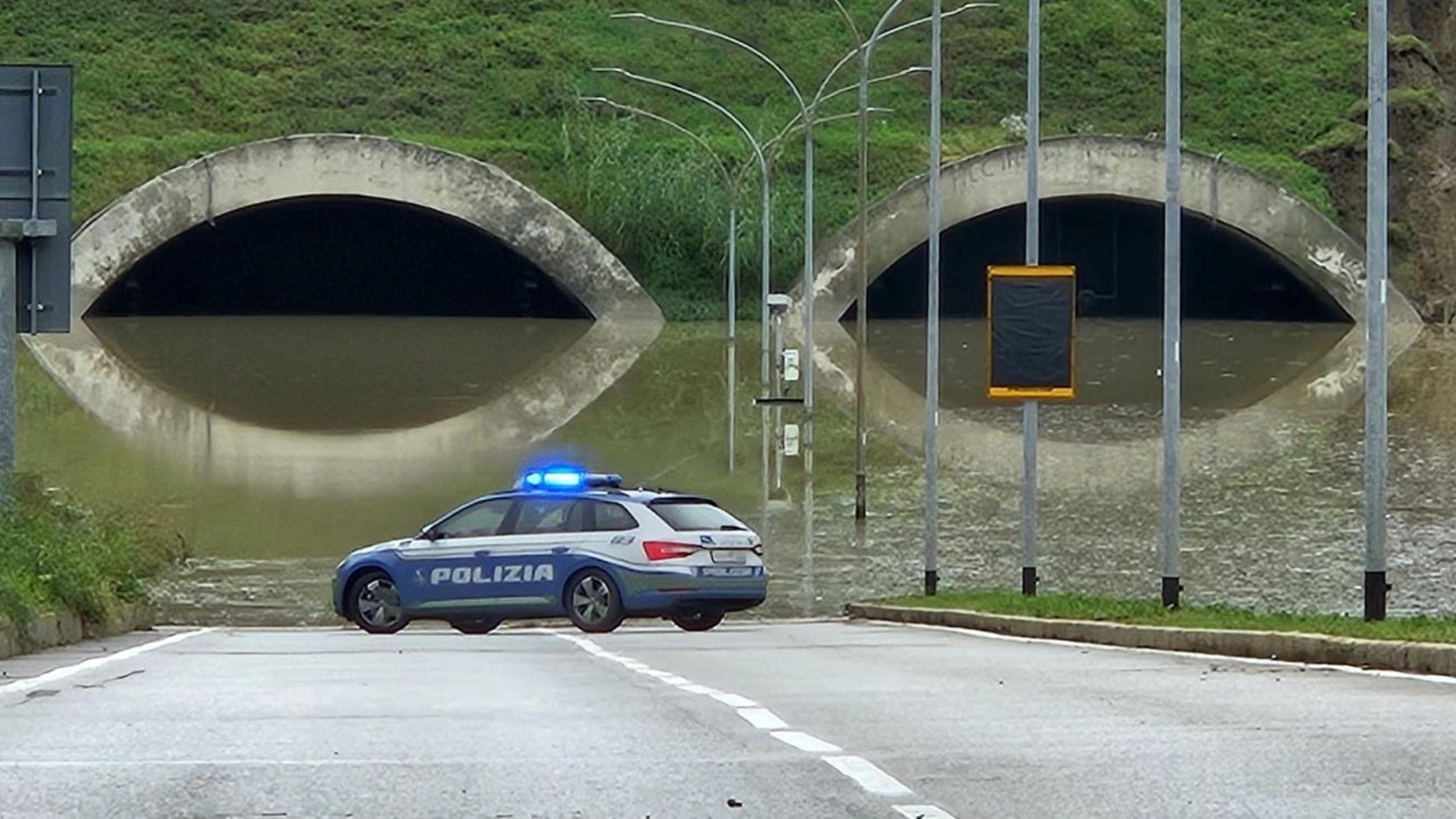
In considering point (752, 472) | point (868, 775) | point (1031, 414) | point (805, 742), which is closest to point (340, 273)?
point (752, 472)

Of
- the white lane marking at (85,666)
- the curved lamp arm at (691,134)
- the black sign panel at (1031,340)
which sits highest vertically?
the curved lamp arm at (691,134)

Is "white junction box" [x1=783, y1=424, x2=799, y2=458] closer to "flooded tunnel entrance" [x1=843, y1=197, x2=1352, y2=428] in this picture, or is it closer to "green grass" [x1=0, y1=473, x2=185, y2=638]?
"green grass" [x1=0, y1=473, x2=185, y2=638]

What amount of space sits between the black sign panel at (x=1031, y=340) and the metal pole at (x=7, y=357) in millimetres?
9586

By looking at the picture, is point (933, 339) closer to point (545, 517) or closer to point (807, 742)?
point (545, 517)

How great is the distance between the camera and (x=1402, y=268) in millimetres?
89312

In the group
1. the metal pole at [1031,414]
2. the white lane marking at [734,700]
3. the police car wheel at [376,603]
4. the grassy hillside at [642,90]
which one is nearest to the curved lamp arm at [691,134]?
the grassy hillside at [642,90]

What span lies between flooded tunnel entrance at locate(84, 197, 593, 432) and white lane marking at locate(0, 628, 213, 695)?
133ft

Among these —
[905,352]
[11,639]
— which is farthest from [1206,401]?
[11,639]

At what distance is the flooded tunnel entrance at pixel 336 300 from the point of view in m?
68.6

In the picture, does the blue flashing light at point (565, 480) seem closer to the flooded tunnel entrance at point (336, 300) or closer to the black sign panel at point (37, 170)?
the black sign panel at point (37, 170)

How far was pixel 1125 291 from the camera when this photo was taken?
92.8 metres

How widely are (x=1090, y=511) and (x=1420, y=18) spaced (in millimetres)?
65222

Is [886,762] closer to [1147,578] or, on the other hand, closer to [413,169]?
[1147,578]

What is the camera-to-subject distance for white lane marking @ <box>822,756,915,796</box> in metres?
10.2
